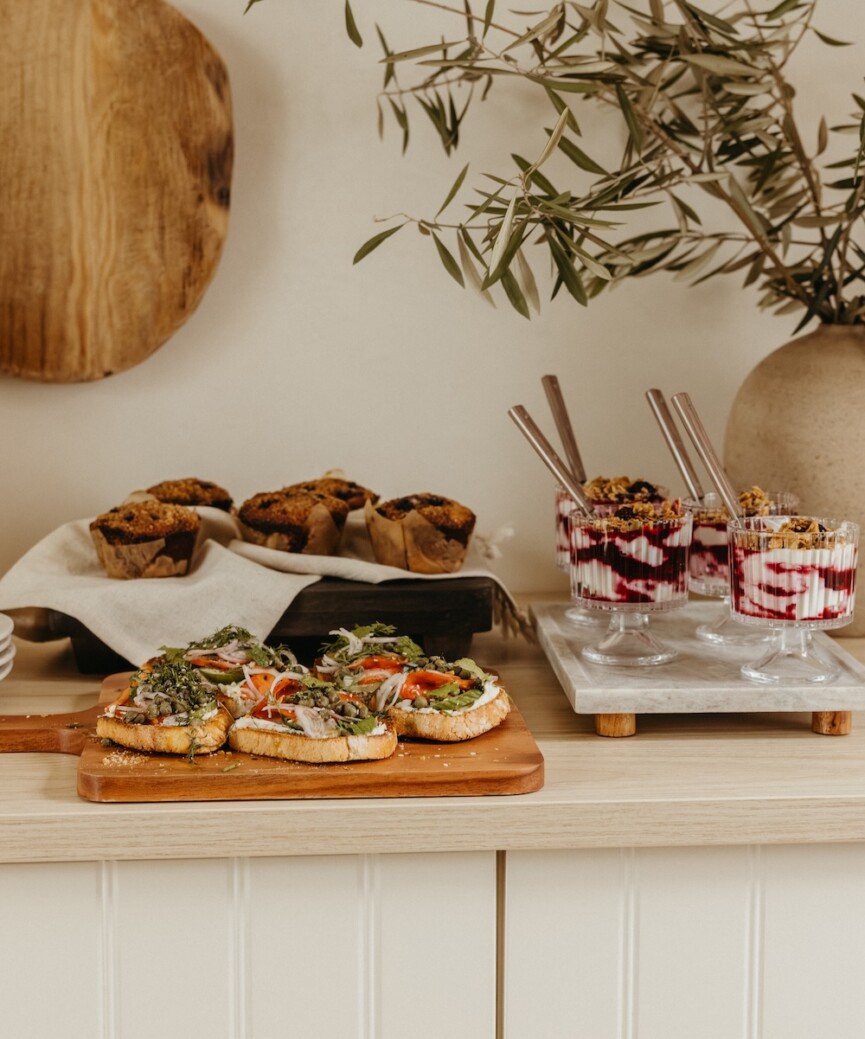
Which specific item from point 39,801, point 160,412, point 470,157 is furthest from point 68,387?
point 39,801

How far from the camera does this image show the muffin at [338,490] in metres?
1.34

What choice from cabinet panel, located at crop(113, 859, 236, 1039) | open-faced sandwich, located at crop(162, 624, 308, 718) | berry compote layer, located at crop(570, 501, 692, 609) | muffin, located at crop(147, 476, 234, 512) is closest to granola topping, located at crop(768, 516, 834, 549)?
berry compote layer, located at crop(570, 501, 692, 609)

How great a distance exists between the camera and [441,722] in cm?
94

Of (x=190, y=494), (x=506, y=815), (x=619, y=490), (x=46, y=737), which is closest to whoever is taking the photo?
(x=506, y=815)

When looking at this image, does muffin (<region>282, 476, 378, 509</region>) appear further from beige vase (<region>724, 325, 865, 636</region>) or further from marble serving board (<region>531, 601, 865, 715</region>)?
beige vase (<region>724, 325, 865, 636</region>)

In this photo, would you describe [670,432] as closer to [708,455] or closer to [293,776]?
[708,455]

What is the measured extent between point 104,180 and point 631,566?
2.71ft

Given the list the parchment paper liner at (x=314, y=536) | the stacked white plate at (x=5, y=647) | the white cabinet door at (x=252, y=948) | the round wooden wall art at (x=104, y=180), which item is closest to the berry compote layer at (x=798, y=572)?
the white cabinet door at (x=252, y=948)

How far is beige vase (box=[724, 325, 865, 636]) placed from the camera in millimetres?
1270

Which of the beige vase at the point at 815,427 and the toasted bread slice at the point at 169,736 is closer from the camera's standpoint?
the toasted bread slice at the point at 169,736

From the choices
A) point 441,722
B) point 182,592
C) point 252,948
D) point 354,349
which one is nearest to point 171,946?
point 252,948

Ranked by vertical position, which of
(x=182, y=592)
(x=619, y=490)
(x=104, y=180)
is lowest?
(x=182, y=592)

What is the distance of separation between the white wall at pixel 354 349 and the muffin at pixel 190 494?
0.16m

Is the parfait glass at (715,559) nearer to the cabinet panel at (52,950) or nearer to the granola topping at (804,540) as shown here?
the granola topping at (804,540)
